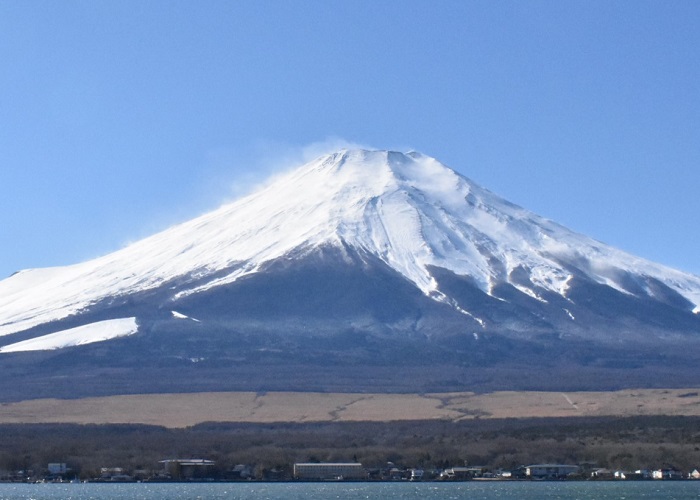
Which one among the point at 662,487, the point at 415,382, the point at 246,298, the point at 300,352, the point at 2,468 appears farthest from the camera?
the point at 246,298

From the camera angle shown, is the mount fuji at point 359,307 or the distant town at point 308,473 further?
the mount fuji at point 359,307

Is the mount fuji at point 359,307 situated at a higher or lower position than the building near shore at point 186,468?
higher

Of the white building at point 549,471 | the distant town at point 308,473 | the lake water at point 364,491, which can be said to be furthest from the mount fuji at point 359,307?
the lake water at point 364,491

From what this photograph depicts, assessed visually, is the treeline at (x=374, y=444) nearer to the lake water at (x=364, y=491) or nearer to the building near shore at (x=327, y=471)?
the building near shore at (x=327, y=471)

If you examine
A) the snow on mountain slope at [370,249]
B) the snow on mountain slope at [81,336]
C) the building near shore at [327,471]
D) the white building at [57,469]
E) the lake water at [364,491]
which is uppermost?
the snow on mountain slope at [370,249]

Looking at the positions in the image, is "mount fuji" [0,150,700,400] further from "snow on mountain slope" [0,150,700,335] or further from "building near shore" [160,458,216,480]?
"building near shore" [160,458,216,480]

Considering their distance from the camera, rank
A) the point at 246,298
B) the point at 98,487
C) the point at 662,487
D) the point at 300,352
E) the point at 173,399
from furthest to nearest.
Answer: the point at 246,298 < the point at 300,352 < the point at 173,399 < the point at 98,487 < the point at 662,487

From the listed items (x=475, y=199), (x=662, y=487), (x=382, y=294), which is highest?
(x=475, y=199)

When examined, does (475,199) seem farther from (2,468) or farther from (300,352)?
(2,468)

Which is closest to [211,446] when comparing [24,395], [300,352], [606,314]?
[24,395]
